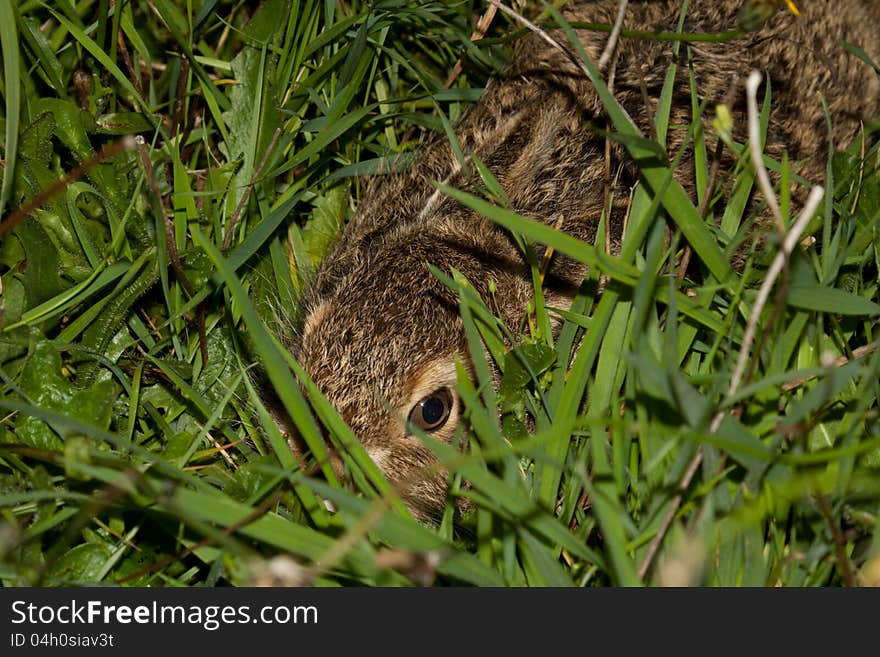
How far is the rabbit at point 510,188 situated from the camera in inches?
134

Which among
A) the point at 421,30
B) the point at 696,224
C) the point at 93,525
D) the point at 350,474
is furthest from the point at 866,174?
the point at 93,525

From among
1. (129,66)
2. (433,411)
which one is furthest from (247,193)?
(433,411)

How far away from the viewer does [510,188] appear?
3.91m

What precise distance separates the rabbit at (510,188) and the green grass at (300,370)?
0.59ft

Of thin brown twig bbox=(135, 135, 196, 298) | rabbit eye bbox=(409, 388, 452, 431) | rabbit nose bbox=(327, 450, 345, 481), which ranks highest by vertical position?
thin brown twig bbox=(135, 135, 196, 298)

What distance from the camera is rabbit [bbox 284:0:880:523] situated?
11.2ft

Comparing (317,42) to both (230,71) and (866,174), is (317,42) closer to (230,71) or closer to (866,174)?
(230,71)

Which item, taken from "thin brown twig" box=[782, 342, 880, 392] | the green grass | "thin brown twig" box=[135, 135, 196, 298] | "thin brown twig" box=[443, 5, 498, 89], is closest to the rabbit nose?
the green grass

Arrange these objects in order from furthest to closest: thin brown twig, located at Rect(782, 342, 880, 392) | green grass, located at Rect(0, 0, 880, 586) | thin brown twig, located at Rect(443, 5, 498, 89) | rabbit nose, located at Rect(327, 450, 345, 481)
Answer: thin brown twig, located at Rect(443, 5, 498, 89), rabbit nose, located at Rect(327, 450, 345, 481), thin brown twig, located at Rect(782, 342, 880, 392), green grass, located at Rect(0, 0, 880, 586)

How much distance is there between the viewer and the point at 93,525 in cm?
312

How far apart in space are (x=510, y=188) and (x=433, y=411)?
1.06 metres

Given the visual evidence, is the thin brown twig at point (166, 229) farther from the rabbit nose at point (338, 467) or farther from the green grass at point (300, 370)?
the rabbit nose at point (338, 467)

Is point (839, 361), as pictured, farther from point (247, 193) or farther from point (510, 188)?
point (247, 193)

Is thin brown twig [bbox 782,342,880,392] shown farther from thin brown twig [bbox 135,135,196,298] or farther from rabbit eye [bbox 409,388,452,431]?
thin brown twig [bbox 135,135,196,298]
